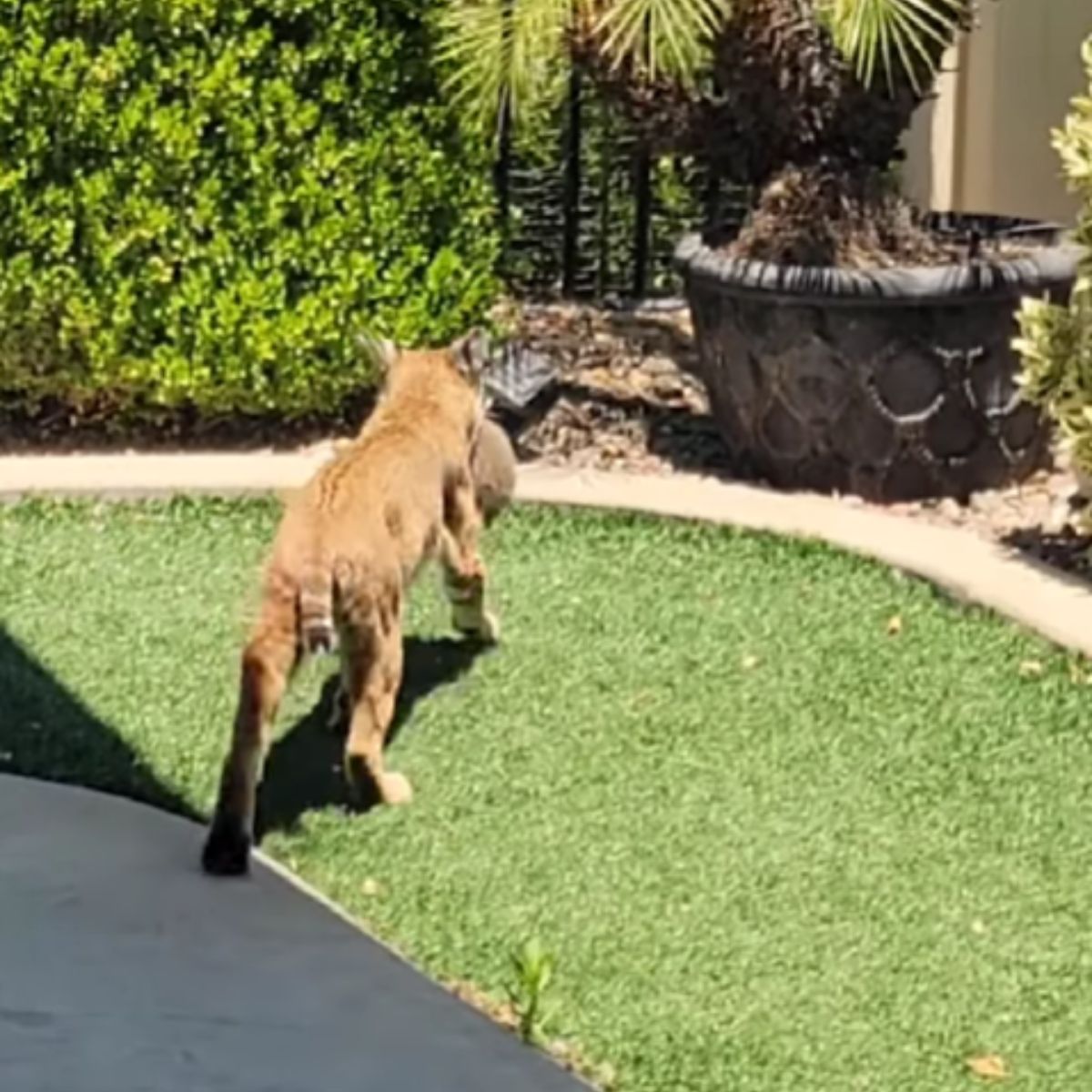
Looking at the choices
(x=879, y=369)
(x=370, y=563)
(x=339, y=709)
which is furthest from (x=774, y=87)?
(x=370, y=563)

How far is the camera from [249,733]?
4863 millimetres

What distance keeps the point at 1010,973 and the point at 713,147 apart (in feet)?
13.7

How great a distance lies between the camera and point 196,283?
27.4ft

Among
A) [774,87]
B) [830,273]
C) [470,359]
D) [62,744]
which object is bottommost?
[62,744]

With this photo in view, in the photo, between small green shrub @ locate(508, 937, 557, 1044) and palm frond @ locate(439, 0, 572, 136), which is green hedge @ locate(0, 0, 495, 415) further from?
small green shrub @ locate(508, 937, 557, 1044)

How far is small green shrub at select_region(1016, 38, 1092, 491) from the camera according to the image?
6.89 m

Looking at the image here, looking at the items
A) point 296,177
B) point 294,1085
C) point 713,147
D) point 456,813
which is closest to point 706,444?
point 713,147

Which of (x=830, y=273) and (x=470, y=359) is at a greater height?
(x=830, y=273)

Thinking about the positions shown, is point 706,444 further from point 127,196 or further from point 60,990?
point 60,990

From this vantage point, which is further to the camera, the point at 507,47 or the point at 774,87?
the point at 774,87

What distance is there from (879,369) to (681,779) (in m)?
2.47

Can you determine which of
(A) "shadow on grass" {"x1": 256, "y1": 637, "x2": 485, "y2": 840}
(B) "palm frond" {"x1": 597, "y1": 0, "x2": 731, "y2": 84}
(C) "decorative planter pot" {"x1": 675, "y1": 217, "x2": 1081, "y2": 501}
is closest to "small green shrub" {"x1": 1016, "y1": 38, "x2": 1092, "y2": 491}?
(C) "decorative planter pot" {"x1": 675, "y1": 217, "x2": 1081, "y2": 501}

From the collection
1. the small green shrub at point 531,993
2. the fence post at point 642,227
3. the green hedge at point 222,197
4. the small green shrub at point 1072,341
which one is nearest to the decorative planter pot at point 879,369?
the small green shrub at point 1072,341

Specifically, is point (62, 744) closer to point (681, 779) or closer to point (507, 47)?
point (681, 779)
